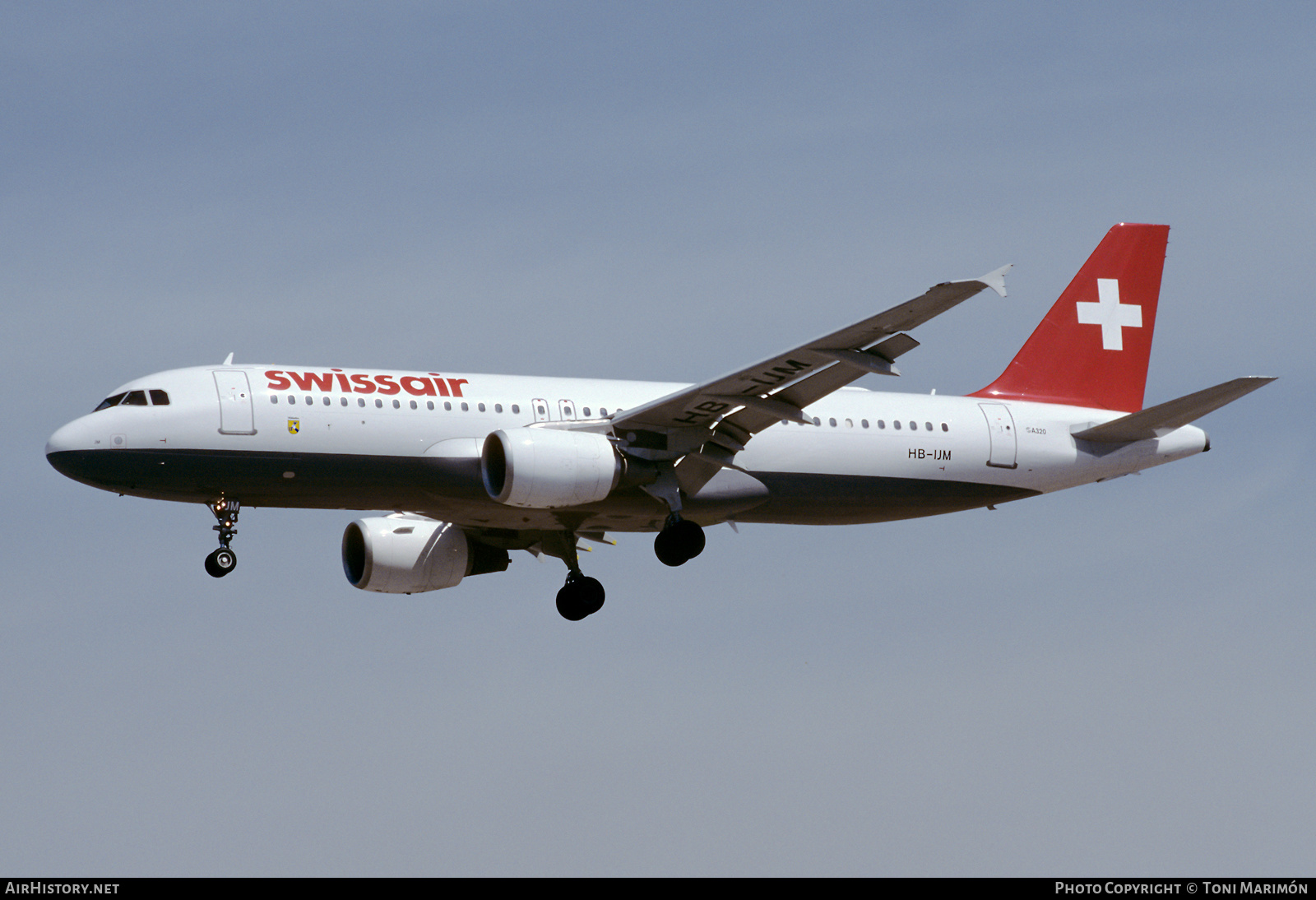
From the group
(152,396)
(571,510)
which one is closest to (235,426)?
(152,396)

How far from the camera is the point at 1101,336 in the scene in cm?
Result: 4081

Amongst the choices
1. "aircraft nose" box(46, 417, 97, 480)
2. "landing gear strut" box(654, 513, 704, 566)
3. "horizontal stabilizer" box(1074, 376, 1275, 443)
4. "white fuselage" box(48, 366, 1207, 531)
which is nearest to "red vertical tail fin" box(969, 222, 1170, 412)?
"white fuselage" box(48, 366, 1207, 531)

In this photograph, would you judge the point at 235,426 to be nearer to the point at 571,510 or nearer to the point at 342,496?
the point at 342,496

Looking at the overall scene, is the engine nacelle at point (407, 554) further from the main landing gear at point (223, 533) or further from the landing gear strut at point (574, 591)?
the main landing gear at point (223, 533)

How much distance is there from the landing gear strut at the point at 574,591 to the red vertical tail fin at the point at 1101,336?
9422 millimetres

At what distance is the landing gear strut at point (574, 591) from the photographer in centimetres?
3859

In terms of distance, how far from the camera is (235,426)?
32938mm

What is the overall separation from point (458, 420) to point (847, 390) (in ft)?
27.9

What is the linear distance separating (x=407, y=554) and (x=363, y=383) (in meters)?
6.05

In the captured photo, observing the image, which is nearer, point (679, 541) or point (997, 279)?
point (997, 279)

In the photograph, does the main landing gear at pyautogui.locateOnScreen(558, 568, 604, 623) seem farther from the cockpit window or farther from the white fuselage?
the cockpit window

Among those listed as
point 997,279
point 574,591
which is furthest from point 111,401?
point 997,279

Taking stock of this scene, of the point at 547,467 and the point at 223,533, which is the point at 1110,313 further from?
the point at 223,533

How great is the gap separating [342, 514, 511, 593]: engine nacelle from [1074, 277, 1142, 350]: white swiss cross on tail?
14.7m
